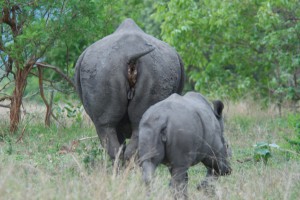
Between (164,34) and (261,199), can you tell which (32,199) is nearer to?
(261,199)

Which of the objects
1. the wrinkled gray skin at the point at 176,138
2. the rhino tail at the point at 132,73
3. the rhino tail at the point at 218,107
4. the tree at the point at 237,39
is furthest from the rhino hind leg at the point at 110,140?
the tree at the point at 237,39

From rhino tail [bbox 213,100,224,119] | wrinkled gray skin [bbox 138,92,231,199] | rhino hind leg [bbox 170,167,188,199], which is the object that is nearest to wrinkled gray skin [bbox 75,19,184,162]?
rhino tail [bbox 213,100,224,119]

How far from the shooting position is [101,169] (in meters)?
6.95

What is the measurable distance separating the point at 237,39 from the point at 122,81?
1005 centimetres

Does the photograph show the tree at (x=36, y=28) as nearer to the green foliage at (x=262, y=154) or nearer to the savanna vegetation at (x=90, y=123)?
the savanna vegetation at (x=90, y=123)

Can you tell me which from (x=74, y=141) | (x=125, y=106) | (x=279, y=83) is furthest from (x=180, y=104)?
(x=279, y=83)

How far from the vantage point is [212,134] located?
7.32 meters

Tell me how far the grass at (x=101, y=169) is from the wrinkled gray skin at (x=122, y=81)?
43 centimetres

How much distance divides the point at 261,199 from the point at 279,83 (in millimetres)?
12856

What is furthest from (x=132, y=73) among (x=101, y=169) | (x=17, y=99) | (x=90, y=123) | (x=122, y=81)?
(x=90, y=123)

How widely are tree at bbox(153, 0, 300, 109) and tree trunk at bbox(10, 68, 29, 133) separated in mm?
4831

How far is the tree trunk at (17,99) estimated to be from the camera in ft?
42.5

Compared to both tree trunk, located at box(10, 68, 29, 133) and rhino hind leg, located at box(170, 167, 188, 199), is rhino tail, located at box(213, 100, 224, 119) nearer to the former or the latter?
rhino hind leg, located at box(170, 167, 188, 199)

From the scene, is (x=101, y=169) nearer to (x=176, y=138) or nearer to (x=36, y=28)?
(x=176, y=138)
